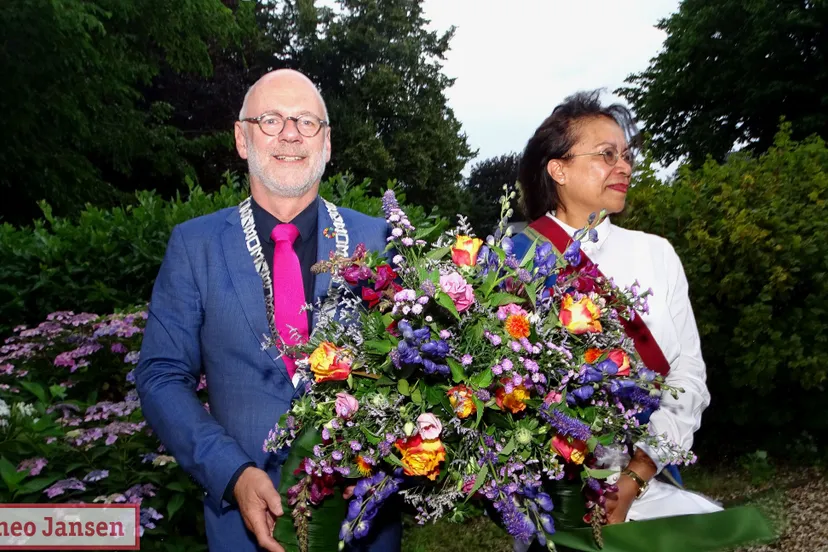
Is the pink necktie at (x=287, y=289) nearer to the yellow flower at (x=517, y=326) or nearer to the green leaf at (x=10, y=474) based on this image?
the yellow flower at (x=517, y=326)

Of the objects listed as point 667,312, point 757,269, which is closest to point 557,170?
point 667,312

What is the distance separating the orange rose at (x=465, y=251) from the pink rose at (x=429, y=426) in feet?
1.06

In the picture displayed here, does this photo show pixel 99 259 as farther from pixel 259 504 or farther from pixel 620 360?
pixel 620 360

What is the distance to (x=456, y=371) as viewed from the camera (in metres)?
1.44

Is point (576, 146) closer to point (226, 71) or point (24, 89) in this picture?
point (24, 89)

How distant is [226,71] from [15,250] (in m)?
19.7

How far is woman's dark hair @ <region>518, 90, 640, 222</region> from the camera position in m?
2.56

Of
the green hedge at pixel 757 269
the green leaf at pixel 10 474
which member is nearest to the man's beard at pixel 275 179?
the green leaf at pixel 10 474

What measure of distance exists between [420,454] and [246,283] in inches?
37.4

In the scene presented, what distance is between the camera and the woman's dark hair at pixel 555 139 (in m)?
2.56

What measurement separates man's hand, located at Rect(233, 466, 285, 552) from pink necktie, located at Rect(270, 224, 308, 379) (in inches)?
13.4

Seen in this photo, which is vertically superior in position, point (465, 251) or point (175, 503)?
point (465, 251)

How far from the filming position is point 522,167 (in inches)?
110

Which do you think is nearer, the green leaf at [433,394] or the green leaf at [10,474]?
the green leaf at [433,394]
